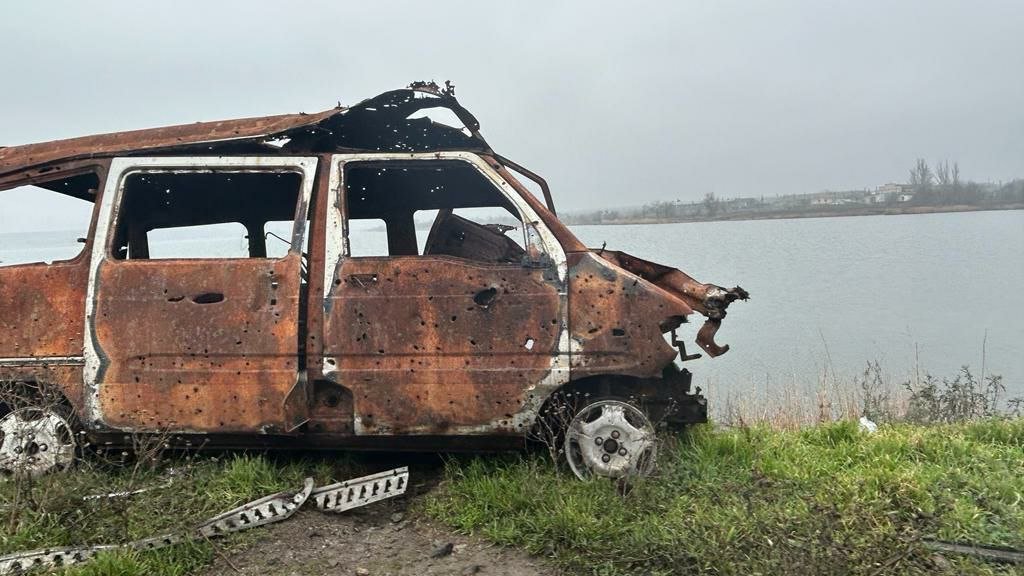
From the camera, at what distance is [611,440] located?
3818 mm

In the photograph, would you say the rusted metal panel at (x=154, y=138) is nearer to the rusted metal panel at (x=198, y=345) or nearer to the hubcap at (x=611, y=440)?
the rusted metal panel at (x=198, y=345)

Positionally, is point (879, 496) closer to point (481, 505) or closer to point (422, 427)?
point (481, 505)

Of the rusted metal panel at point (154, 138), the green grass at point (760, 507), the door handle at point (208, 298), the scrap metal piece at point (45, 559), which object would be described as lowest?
the green grass at point (760, 507)

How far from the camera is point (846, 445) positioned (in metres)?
4.51

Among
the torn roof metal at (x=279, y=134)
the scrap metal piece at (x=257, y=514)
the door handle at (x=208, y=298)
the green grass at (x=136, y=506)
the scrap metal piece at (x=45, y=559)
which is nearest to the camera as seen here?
the scrap metal piece at (x=45, y=559)

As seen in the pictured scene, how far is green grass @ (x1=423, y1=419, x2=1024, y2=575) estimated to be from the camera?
9.47ft

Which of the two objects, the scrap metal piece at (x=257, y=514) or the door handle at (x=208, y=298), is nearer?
the scrap metal piece at (x=257, y=514)

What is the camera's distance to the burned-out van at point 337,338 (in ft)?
12.3

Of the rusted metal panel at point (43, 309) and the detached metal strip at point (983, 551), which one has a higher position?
the rusted metal panel at point (43, 309)

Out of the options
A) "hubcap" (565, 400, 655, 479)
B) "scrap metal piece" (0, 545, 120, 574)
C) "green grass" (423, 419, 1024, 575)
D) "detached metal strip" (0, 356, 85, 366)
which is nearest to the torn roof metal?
"detached metal strip" (0, 356, 85, 366)

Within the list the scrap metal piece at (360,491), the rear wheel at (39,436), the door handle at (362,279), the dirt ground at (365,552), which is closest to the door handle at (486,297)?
the door handle at (362,279)

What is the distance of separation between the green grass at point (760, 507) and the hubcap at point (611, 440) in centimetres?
16

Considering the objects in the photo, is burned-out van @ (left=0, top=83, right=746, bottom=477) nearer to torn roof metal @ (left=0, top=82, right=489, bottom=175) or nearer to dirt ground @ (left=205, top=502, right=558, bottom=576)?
torn roof metal @ (left=0, top=82, right=489, bottom=175)

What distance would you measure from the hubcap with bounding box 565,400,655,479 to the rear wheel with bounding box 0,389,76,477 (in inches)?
113
